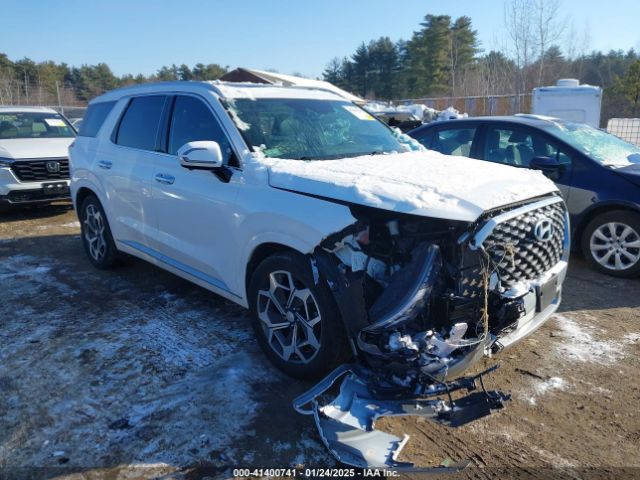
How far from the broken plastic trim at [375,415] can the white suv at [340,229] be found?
0.11 meters

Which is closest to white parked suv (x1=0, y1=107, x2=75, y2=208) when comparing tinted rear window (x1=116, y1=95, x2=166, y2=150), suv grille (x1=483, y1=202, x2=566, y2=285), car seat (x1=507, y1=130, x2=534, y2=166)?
tinted rear window (x1=116, y1=95, x2=166, y2=150)

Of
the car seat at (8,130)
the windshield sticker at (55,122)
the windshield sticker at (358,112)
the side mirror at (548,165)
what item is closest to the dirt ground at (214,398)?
the side mirror at (548,165)

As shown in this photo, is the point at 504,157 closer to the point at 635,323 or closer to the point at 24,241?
the point at 635,323

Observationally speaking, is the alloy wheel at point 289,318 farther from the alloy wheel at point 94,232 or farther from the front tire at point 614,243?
the front tire at point 614,243

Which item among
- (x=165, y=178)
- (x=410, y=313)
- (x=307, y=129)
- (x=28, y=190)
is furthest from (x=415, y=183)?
(x=28, y=190)

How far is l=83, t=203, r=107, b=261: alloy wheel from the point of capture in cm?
551

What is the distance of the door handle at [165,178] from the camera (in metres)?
4.03

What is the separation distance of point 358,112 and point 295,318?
2.25 m

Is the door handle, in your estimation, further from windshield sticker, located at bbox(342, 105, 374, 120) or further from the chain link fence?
the chain link fence

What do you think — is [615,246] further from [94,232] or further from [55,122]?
[55,122]

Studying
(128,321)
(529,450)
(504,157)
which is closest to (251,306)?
(128,321)

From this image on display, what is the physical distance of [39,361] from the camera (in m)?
3.62

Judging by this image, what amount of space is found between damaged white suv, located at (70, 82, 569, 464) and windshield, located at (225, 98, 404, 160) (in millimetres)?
15

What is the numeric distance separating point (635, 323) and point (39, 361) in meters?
4.78
